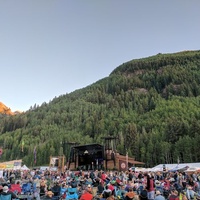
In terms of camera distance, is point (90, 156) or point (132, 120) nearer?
point (90, 156)

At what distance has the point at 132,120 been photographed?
8081 centimetres

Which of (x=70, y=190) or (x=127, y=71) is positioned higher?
(x=127, y=71)

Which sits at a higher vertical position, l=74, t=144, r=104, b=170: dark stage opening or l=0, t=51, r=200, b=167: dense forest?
l=0, t=51, r=200, b=167: dense forest

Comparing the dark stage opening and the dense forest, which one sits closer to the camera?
the dark stage opening

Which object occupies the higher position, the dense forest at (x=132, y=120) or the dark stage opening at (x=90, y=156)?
the dense forest at (x=132, y=120)

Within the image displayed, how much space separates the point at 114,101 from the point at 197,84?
42.6 metres

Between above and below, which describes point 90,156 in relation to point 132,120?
below

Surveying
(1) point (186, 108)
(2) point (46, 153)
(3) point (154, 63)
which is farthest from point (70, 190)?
(3) point (154, 63)

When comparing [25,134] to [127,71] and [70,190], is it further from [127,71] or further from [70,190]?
[127,71]

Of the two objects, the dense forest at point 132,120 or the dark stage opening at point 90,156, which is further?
the dense forest at point 132,120

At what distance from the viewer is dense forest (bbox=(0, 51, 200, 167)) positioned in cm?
5550

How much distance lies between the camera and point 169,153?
52438 mm

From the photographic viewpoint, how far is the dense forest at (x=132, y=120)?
55500mm

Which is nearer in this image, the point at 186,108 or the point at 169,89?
the point at 186,108
